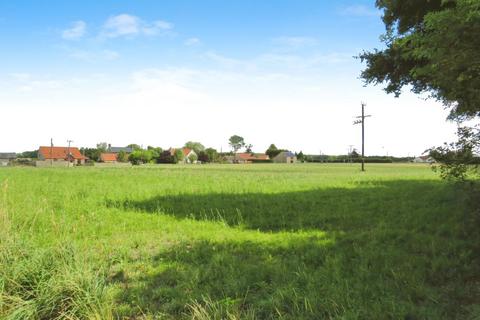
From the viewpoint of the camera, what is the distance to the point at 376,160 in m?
107

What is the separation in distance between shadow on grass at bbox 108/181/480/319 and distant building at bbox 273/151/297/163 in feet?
396

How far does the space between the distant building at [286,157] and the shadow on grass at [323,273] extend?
12057 cm

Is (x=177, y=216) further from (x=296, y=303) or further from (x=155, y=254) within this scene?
(x=296, y=303)

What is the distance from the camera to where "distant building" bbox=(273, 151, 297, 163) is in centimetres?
13075

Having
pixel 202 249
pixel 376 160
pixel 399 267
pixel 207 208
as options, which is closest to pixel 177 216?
pixel 207 208

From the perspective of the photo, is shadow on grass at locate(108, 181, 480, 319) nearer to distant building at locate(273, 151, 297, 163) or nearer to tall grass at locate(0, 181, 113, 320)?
tall grass at locate(0, 181, 113, 320)

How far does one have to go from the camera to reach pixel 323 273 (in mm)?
6082

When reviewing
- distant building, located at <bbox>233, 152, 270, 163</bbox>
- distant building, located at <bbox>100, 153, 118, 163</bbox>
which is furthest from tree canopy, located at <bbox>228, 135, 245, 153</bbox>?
distant building, located at <bbox>100, 153, 118, 163</bbox>

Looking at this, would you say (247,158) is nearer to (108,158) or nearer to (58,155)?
(108,158)

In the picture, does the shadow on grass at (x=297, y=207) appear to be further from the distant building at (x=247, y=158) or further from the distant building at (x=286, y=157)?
the distant building at (x=247, y=158)

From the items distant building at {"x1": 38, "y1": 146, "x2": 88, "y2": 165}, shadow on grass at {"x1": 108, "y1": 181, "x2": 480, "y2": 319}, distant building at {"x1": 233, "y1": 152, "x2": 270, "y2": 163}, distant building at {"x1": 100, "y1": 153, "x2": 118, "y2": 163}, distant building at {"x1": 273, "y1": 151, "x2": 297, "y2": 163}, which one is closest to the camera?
shadow on grass at {"x1": 108, "y1": 181, "x2": 480, "y2": 319}

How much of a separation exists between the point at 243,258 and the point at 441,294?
3.39 m

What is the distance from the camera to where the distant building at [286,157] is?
130750mm

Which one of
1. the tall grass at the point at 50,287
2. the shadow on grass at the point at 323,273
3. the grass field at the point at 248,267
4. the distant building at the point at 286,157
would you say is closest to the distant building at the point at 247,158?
the distant building at the point at 286,157
